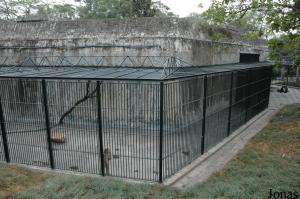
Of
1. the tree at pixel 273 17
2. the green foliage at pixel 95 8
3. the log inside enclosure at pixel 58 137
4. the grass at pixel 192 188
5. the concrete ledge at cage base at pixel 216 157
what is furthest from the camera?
the green foliage at pixel 95 8

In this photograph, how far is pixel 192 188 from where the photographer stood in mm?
5418

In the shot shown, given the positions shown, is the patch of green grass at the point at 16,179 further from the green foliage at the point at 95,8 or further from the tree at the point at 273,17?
the green foliage at the point at 95,8

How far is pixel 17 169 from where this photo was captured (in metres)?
6.36

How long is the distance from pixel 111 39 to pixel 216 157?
5834mm

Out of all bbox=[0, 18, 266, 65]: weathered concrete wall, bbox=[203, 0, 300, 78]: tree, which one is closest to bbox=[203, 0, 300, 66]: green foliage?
bbox=[203, 0, 300, 78]: tree

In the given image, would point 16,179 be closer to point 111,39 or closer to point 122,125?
point 122,125

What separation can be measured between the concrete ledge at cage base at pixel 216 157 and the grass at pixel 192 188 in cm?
32

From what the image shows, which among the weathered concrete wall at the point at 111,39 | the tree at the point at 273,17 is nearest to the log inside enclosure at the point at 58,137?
the weathered concrete wall at the point at 111,39

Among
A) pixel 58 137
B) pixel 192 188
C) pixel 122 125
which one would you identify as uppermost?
pixel 122 125

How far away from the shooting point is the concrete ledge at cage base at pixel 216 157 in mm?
6004

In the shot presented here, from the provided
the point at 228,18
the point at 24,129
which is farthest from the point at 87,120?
the point at 228,18

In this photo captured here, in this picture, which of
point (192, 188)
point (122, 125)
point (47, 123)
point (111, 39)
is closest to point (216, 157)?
point (192, 188)

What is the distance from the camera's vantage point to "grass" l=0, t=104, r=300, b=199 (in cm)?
493

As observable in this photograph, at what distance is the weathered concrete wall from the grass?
4.84m
